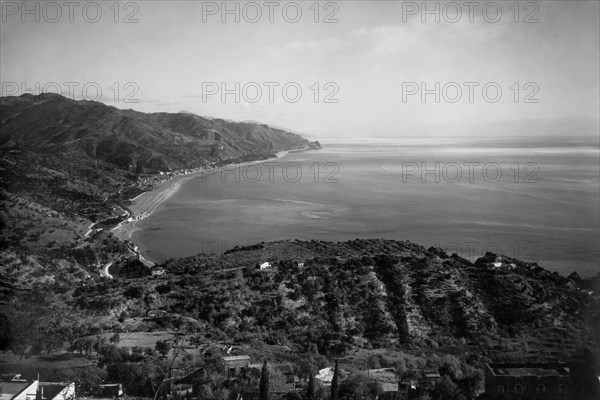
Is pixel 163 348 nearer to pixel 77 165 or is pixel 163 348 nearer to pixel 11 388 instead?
pixel 11 388

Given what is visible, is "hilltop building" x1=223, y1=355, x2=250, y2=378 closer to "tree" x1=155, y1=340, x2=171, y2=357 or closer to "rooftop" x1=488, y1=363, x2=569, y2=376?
"tree" x1=155, y1=340, x2=171, y2=357

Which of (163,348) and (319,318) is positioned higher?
(163,348)

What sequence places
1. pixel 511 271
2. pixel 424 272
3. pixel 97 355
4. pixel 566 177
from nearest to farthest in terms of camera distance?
1. pixel 97 355
2. pixel 424 272
3. pixel 511 271
4. pixel 566 177

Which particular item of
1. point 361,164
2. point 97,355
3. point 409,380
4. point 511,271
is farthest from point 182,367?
point 361,164

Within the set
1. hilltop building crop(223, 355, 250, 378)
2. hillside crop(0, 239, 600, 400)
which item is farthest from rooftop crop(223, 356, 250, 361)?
hillside crop(0, 239, 600, 400)

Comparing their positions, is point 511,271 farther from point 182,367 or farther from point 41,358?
point 41,358

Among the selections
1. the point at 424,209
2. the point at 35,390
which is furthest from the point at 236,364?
the point at 424,209

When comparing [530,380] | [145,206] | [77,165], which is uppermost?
[77,165]
